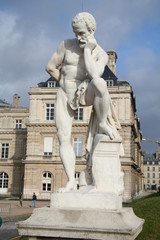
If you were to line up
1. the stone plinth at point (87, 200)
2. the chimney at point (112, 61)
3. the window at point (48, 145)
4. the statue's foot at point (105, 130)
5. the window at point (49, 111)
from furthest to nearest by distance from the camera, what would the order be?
the chimney at point (112, 61)
the window at point (49, 111)
the window at point (48, 145)
the statue's foot at point (105, 130)
the stone plinth at point (87, 200)

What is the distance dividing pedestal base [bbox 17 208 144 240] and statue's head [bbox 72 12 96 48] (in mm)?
2237

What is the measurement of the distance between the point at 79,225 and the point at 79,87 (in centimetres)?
174

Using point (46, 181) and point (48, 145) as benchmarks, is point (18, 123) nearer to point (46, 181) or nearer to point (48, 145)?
point (48, 145)

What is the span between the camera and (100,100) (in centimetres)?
427

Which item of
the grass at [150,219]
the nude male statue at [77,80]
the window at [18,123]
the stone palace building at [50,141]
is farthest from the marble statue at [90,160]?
the window at [18,123]

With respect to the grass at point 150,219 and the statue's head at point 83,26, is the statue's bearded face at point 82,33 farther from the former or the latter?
the grass at point 150,219

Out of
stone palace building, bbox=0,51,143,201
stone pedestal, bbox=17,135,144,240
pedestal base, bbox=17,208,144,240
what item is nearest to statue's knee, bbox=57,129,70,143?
stone pedestal, bbox=17,135,144,240

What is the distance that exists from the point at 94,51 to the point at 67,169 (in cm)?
166

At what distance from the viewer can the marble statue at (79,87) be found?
170 inches

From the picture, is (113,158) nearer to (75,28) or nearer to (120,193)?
(120,193)

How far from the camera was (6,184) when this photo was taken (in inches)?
1631

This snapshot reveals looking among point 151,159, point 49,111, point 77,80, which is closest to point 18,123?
point 49,111

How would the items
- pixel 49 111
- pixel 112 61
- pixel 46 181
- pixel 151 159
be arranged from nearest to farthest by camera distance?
1. pixel 46 181
2. pixel 49 111
3. pixel 112 61
4. pixel 151 159

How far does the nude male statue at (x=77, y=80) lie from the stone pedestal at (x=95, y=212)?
22cm
